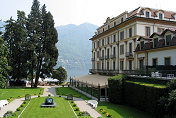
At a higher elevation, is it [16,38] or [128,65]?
[16,38]

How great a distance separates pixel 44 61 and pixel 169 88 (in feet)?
125

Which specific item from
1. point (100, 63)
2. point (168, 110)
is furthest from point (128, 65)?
point (168, 110)

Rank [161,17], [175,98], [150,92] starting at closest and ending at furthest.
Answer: [175,98] < [150,92] < [161,17]

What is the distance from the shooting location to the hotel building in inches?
1318

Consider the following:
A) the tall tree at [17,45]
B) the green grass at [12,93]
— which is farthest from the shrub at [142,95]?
the tall tree at [17,45]

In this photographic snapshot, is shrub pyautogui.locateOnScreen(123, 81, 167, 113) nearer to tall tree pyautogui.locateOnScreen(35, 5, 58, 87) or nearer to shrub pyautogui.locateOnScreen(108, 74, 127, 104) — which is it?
shrub pyautogui.locateOnScreen(108, 74, 127, 104)

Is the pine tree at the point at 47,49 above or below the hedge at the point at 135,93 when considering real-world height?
above

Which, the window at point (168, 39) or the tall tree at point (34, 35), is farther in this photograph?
the tall tree at point (34, 35)

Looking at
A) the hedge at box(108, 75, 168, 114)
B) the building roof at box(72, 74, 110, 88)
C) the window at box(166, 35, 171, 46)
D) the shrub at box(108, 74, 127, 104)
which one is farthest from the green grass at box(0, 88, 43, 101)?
the window at box(166, 35, 171, 46)

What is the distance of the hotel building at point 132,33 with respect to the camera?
110 feet

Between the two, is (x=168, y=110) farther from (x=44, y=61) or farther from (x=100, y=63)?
(x=44, y=61)

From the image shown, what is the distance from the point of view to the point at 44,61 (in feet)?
165

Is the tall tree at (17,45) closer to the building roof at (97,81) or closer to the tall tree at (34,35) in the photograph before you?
the tall tree at (34,35)

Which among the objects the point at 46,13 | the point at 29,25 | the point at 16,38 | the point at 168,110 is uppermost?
the point at 46,13
